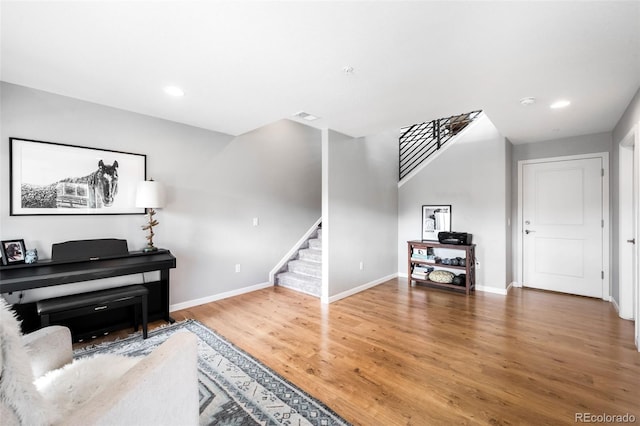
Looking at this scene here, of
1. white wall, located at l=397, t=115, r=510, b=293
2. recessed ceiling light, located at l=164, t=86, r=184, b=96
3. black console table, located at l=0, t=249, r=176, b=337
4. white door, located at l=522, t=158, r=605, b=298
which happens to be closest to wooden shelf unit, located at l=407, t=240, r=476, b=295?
white wall, located at l=397, t=115, r=510, b=293

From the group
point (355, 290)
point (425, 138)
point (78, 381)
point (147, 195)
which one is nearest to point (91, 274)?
point (147, 195)

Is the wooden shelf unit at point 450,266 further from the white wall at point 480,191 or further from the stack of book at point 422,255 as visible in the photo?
the white wall at point 480,191

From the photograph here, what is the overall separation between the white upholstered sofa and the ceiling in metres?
1.63

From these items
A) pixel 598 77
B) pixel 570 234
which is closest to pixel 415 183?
pixel 570 234

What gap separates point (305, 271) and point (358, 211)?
1.27 m

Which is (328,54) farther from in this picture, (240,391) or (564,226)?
(564,226)

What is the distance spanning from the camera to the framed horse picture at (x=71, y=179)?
8.21ft

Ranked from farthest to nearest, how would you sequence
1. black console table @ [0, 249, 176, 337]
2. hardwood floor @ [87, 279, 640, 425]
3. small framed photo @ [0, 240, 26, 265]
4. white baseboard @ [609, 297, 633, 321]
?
white baseboard @ [609, 297, 633, 321]
small framed photo @ [0, 240, 26, 265]
black console table @ [0, 249, 176, 337]
hardwood floor @ [87, 279, 640, 425]

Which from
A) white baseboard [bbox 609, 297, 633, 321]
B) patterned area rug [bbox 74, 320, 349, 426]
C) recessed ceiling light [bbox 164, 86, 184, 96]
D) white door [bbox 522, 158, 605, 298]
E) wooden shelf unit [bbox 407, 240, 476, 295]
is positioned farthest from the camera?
wooden shelf unit [bbox 407, 240, 476, 295]

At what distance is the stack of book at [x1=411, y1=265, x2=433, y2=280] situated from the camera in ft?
14.9

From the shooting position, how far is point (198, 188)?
3.63 m

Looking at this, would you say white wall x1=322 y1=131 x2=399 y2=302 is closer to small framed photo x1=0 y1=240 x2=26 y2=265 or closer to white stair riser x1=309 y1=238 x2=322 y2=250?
white stair riser x1=309 y1=238 x2=322 y2=250

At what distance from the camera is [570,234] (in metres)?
4.11

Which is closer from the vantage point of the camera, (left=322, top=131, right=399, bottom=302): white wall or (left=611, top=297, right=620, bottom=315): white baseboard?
(left=611, top=297, right=620, bottom=315): white baseboard
